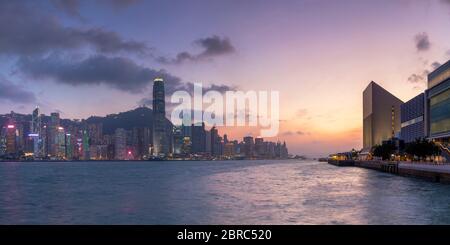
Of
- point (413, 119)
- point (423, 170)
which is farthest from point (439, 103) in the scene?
point (423, 170)

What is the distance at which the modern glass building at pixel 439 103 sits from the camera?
92500 millimetres

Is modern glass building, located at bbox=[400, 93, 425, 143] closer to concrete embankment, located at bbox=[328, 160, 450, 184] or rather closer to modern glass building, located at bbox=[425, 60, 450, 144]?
modern glass building, located at bbox=[425, 60, 450, 144]

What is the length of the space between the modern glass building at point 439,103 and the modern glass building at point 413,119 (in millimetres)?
16808

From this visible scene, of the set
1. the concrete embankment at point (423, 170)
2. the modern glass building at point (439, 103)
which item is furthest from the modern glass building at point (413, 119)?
the concrete embankment at point (423, 170)

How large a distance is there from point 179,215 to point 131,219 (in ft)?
11.5

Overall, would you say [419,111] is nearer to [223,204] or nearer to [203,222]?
[223,204]

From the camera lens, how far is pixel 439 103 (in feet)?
321

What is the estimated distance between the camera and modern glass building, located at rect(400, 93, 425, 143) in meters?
126

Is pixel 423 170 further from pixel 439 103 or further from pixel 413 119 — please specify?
pixel 413 119

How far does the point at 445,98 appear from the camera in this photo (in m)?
93.6

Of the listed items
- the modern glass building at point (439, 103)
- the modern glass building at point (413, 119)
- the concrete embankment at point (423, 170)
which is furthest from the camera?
the modern glass building at point (413, 119)

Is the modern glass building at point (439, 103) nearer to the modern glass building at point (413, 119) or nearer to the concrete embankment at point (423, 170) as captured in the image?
the concrete embankment at point (423, 170)

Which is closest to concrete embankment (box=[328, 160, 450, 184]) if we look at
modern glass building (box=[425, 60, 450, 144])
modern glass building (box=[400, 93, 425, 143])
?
modern glass building (box=[425, 60, 450, 144])
